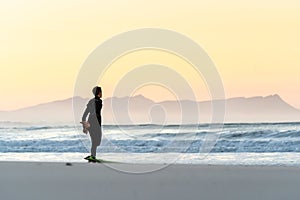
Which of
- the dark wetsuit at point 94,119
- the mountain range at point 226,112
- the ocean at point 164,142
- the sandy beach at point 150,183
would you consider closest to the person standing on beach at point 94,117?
the dark wetsuit at point 94,119

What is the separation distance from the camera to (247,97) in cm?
2431

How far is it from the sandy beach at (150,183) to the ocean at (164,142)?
14.7 ft

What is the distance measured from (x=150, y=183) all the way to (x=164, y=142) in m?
11.5

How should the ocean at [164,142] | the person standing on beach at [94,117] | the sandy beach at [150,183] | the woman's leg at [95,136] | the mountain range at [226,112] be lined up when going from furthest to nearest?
the mountain range at [226,112] → the ocean at [164,142] → the woman's leg at [95,136] → the person standing on beach at [94,117] → the sandy beach at [150,183]

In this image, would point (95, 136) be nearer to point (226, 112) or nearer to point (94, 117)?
point (94, 117)

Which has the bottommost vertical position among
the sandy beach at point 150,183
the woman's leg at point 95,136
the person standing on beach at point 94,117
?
the sandy beach at point 150,183

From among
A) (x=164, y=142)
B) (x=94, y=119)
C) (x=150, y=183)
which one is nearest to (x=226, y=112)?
(x=164, y=142)

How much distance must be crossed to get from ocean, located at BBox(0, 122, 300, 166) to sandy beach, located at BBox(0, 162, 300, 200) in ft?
14.7

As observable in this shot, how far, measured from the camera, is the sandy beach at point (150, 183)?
7996 millimetres

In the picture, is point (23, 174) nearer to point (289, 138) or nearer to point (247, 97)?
point (289, 138)

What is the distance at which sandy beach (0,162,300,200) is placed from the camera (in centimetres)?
800

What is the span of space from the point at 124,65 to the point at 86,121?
1.84 meters

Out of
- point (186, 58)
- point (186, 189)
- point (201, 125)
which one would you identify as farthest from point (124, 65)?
point (201, 125)

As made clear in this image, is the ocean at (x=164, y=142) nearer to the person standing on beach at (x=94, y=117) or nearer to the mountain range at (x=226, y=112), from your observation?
the mountain range at (x=226, y=112)
